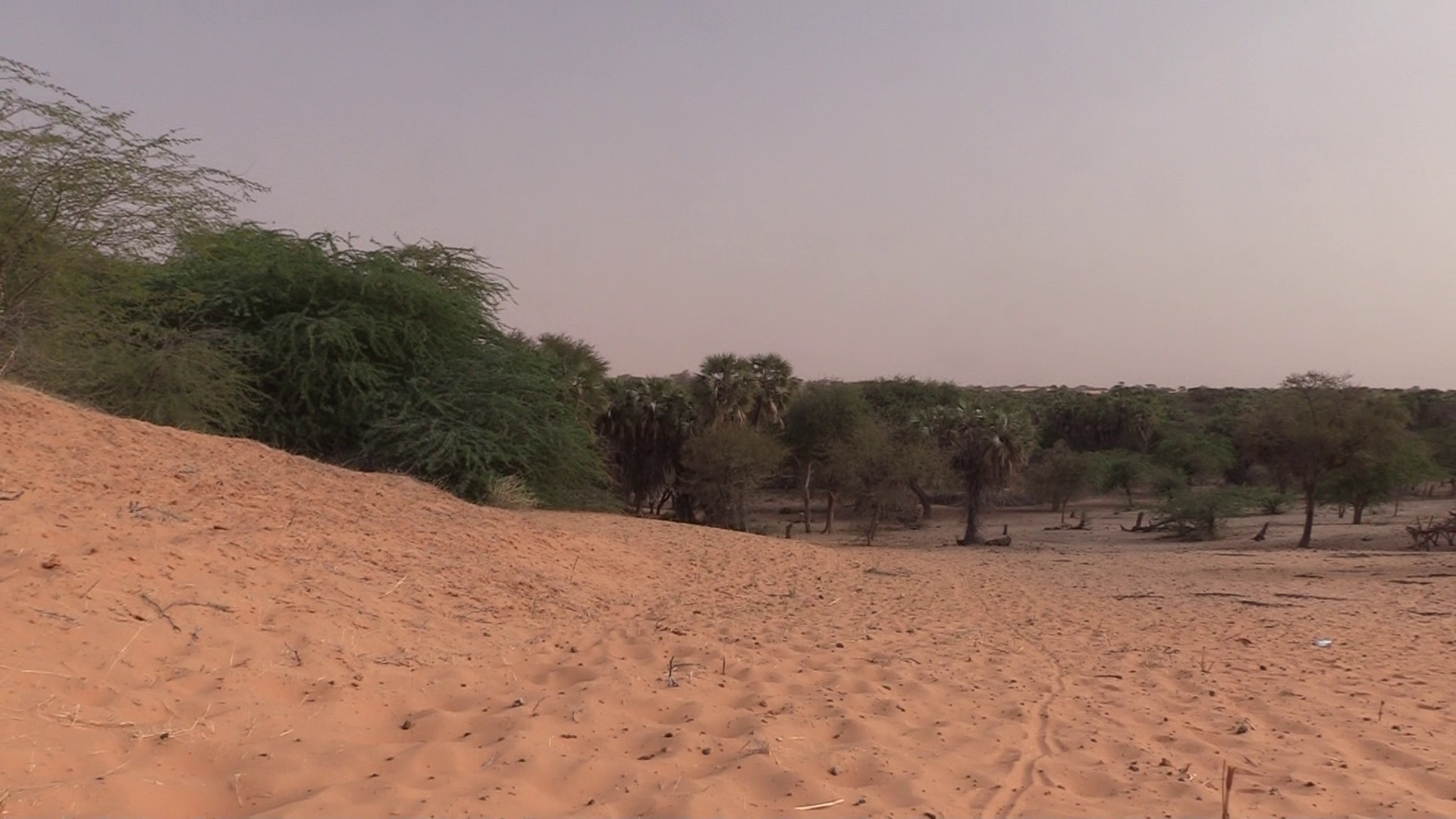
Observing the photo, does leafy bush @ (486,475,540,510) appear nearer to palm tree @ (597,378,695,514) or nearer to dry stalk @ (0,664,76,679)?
dry stalk @ (0,664,76,679)

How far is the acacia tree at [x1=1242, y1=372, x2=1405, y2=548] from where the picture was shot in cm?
2881

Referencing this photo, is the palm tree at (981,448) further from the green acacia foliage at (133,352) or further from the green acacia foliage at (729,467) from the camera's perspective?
the green acacia foliage at (133,352)

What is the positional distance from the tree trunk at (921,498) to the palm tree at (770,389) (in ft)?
20.6

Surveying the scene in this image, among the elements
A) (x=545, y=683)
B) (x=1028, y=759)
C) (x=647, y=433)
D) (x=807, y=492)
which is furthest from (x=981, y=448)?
(x=1028, y=759)

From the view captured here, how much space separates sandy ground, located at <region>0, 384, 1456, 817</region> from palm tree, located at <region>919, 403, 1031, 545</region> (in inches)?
943

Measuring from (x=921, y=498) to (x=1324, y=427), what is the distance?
15206 mm

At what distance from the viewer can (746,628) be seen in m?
8.34

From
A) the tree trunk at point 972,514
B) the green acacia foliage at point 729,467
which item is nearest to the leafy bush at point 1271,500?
the tree trunk at point 972,514

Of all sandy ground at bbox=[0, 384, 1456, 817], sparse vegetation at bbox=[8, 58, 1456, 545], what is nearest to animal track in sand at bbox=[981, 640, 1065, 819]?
sandy ground at bbox=[0, 384, 1456, 817]

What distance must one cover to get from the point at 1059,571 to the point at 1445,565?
7328 millimetres

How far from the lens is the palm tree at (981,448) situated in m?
34.9

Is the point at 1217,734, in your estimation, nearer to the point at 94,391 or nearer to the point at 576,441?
the point at 94,391

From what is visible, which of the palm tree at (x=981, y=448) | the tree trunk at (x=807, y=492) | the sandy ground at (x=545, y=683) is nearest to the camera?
the sandy ground at (x=545, y=683)

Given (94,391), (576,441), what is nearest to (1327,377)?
(576,441)
